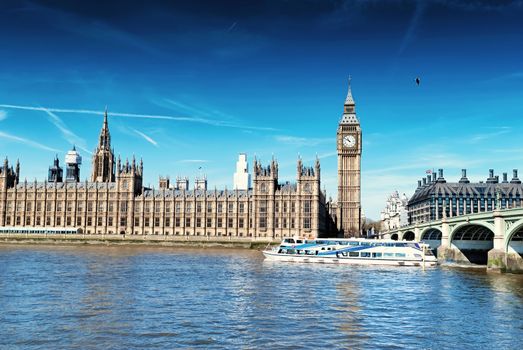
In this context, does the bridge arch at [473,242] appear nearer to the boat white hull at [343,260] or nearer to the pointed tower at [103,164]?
the boat white hull at [343,260]

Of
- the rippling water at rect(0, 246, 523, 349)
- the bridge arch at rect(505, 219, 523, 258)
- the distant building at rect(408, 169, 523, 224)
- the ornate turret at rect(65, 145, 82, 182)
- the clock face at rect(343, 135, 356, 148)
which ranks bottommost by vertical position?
the rippling water at rect(0, 246, 523, 349)

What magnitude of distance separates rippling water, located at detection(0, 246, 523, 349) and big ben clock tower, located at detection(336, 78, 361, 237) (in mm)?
85513

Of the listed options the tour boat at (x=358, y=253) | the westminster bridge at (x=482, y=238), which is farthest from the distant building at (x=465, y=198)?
the tour boat at (x=358, y=253)

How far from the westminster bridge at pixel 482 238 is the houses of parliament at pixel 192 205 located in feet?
77.2

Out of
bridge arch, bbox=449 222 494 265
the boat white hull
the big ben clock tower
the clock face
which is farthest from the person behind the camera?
the clock face

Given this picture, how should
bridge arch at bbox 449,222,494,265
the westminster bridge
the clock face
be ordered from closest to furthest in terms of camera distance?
the westminster bridge, bridge arch at bbox 449,222,494,265, the clock face

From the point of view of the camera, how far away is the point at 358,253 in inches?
3177

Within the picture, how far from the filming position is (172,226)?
5374 inches

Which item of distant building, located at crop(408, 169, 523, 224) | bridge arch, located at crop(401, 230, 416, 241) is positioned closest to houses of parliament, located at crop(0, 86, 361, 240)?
bridge arch, located at crop(401, 230, 416, 241)

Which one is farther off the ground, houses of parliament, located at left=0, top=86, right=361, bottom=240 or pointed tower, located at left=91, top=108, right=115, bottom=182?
pointed tower, located at left=91, top=108, right=115, bottom=182

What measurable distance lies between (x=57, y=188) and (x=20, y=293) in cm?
10928

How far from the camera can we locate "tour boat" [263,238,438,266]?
78125 mm

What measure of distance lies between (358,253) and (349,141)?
245ft

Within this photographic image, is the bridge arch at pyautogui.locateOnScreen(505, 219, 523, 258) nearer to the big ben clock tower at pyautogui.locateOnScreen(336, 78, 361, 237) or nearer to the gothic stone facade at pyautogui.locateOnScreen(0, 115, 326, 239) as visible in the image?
the gothic stone facade at pyautogui.locateOnScreen(0, 115, 326, 239)
